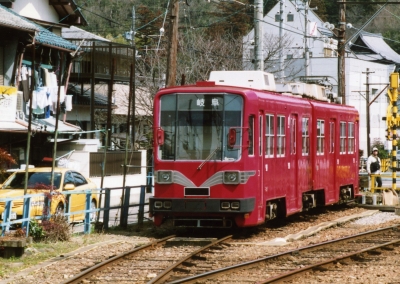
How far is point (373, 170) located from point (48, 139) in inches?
464

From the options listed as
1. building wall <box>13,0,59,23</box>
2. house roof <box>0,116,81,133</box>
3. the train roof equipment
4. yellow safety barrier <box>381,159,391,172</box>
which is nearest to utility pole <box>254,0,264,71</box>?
the train roof equipment

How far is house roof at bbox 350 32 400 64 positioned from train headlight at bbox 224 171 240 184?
69943 millimetres

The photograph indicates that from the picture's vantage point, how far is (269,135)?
20.0m

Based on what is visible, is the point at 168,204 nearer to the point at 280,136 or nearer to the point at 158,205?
the point at 158,205

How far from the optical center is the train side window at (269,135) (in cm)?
1983

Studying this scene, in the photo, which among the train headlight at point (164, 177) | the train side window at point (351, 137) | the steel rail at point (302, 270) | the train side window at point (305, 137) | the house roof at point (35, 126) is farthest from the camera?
the house roof at point (35, 126)

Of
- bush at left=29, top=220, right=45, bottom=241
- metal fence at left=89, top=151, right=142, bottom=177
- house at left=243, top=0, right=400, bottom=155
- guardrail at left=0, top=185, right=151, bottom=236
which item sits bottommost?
bush at left=29, top=220, right=45, bottom=241

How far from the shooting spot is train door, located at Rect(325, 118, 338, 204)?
2519 centimetres

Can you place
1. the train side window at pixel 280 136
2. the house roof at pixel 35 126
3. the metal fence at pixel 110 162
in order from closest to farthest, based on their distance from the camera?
1. the train side window at pixel 280 136
2. the house roof at pixel 35 126
3. the metal fence at pixel 110 162

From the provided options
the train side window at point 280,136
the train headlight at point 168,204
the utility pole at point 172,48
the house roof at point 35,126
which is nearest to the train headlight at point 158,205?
the train headlight at point 168,204

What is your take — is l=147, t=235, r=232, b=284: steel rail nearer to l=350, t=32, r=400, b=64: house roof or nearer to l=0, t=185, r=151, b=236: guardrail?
l=0, t=185, r=151, b=236: guardrail

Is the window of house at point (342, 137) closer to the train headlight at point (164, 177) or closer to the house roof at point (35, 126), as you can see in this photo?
the train headlight at point (164, 177)

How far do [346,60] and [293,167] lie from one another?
52848 mm

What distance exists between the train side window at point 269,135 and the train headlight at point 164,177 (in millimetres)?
2287
